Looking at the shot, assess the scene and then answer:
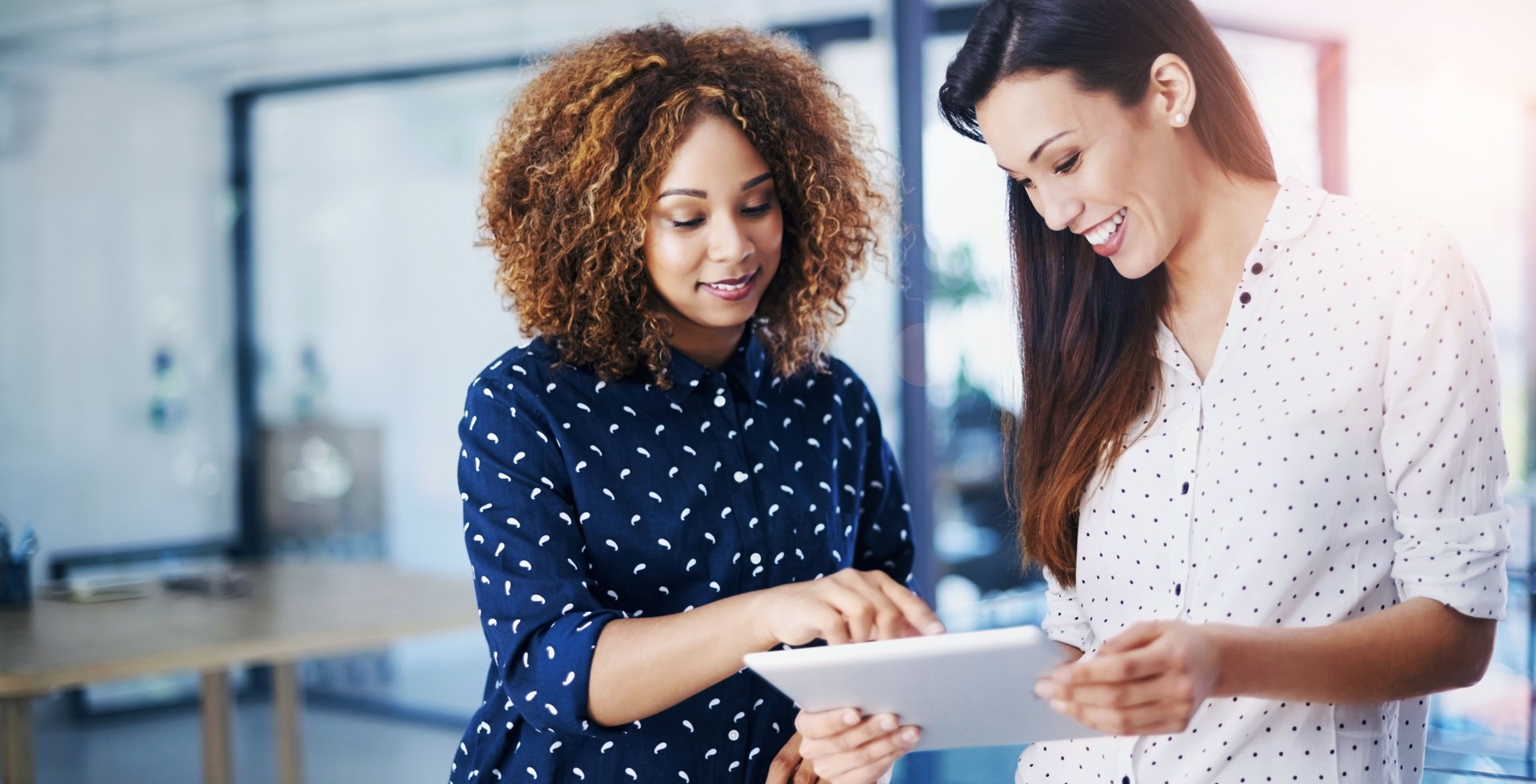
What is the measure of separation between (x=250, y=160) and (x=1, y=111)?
1.40m

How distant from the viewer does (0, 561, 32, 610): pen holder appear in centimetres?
281

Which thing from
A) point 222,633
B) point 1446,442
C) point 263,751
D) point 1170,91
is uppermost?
point 1170,91

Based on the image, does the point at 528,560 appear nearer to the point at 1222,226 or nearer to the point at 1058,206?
the point at 1058,206

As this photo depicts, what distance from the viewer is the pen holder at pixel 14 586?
281 cm

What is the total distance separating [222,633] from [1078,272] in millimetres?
1986

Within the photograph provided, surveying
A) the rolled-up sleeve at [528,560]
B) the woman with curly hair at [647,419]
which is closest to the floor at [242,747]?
the woman with curly hair at [647,419]

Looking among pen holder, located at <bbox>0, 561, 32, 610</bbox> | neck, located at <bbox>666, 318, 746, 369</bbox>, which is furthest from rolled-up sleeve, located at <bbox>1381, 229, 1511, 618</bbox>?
pen holder, located at <bbox>0, 561, 32, 610</bbox>

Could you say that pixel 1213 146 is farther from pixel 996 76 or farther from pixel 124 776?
pixel 124 776

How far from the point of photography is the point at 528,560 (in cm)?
137

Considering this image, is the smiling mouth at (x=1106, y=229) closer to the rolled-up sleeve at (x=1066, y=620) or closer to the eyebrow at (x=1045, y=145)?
the eyebrow at (x=1045, y=145)

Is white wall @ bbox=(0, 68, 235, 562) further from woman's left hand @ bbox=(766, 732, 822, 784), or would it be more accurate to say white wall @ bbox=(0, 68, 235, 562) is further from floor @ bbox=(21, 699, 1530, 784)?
woman's left hand @ bbox=(766, 732, 822, 784)

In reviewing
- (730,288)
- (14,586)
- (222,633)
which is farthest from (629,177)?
(14,586)

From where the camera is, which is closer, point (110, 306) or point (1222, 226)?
point (1222, 226)

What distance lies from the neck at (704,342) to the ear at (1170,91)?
22.6 inches
